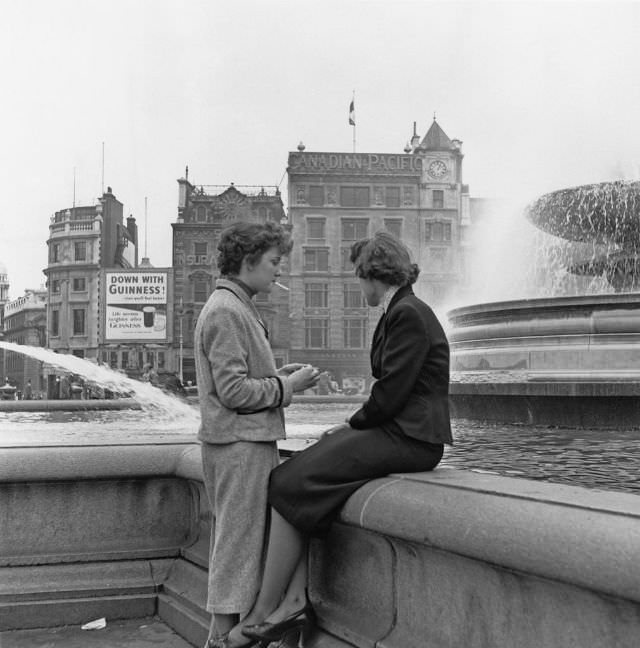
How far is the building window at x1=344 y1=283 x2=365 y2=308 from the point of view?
51.4m

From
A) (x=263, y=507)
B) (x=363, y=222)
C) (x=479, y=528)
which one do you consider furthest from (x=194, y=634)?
(x=363, y=222)

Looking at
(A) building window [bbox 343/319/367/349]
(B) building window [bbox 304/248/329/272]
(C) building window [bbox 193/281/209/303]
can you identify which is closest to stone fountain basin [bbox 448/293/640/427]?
(A) building window [bbox 343/319/367/349]

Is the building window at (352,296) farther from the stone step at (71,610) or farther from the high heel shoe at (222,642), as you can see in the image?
the high heel shoe at (222,642)

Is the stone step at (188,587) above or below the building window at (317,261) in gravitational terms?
below

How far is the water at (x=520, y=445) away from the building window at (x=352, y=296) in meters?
43.4

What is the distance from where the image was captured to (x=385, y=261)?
9.95 ft

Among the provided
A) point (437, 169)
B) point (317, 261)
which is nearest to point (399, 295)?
point (317, 261)

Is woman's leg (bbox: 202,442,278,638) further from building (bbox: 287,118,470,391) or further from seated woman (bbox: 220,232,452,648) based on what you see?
building (bbox: 287,118,470,391)

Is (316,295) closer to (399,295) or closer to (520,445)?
(520,445)

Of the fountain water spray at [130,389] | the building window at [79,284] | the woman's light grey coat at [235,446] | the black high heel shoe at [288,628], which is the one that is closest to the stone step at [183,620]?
the black high heel shoe at [288,628]

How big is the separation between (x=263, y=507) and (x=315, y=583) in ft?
1.49

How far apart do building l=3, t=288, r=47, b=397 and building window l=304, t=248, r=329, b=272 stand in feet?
87.2

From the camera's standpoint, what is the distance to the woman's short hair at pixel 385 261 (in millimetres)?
3018

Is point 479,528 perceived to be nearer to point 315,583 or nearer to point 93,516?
point 315,583
